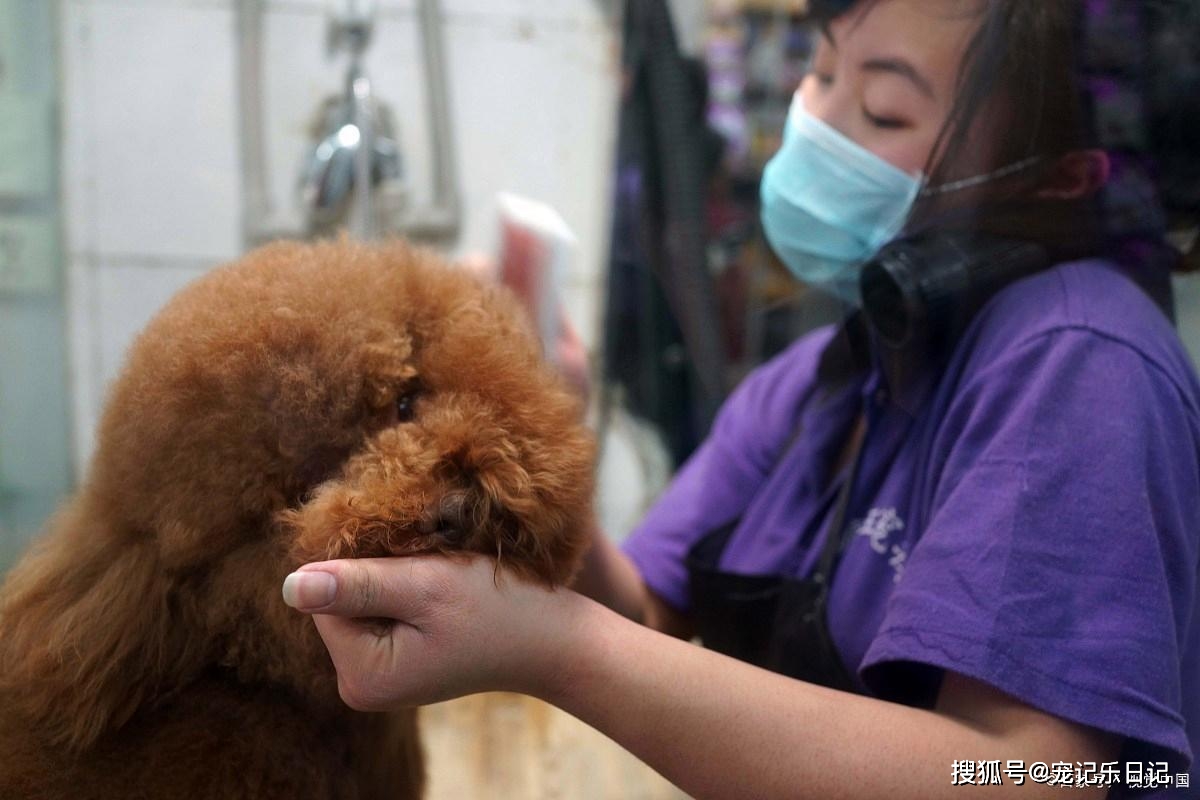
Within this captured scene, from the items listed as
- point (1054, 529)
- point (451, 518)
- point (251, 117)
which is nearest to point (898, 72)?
point (1054, 529)

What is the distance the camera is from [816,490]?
0.84 m

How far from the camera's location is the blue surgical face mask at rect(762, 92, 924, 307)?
2.57 ft

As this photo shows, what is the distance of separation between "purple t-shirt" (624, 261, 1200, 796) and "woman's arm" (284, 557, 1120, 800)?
0.02 metres

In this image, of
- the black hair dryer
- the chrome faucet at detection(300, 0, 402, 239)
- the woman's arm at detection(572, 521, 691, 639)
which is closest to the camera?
the black hair dryer

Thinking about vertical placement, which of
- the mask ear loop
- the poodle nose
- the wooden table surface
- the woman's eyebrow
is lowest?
the wooden table surface

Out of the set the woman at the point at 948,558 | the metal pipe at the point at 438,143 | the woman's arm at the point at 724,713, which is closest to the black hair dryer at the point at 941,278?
the woman at the point at 948,558

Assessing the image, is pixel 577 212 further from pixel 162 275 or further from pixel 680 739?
pixel 680 739

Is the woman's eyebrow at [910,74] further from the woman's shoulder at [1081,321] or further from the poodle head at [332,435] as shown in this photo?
the poodle head at [332,435]

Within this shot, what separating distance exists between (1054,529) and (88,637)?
22.7 inches

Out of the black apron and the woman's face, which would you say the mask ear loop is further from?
the black apron

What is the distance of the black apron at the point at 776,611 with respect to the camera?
2.40 feet

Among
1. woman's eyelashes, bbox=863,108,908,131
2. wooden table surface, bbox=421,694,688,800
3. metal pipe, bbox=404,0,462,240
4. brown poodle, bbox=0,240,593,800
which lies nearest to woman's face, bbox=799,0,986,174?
woman's eyelashes, bbox=863,108,908,131

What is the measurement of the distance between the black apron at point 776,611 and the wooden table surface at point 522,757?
155mm

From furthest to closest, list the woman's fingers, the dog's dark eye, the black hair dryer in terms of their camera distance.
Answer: the black hair dryer
the dog's dark eye
the woman's fingers
